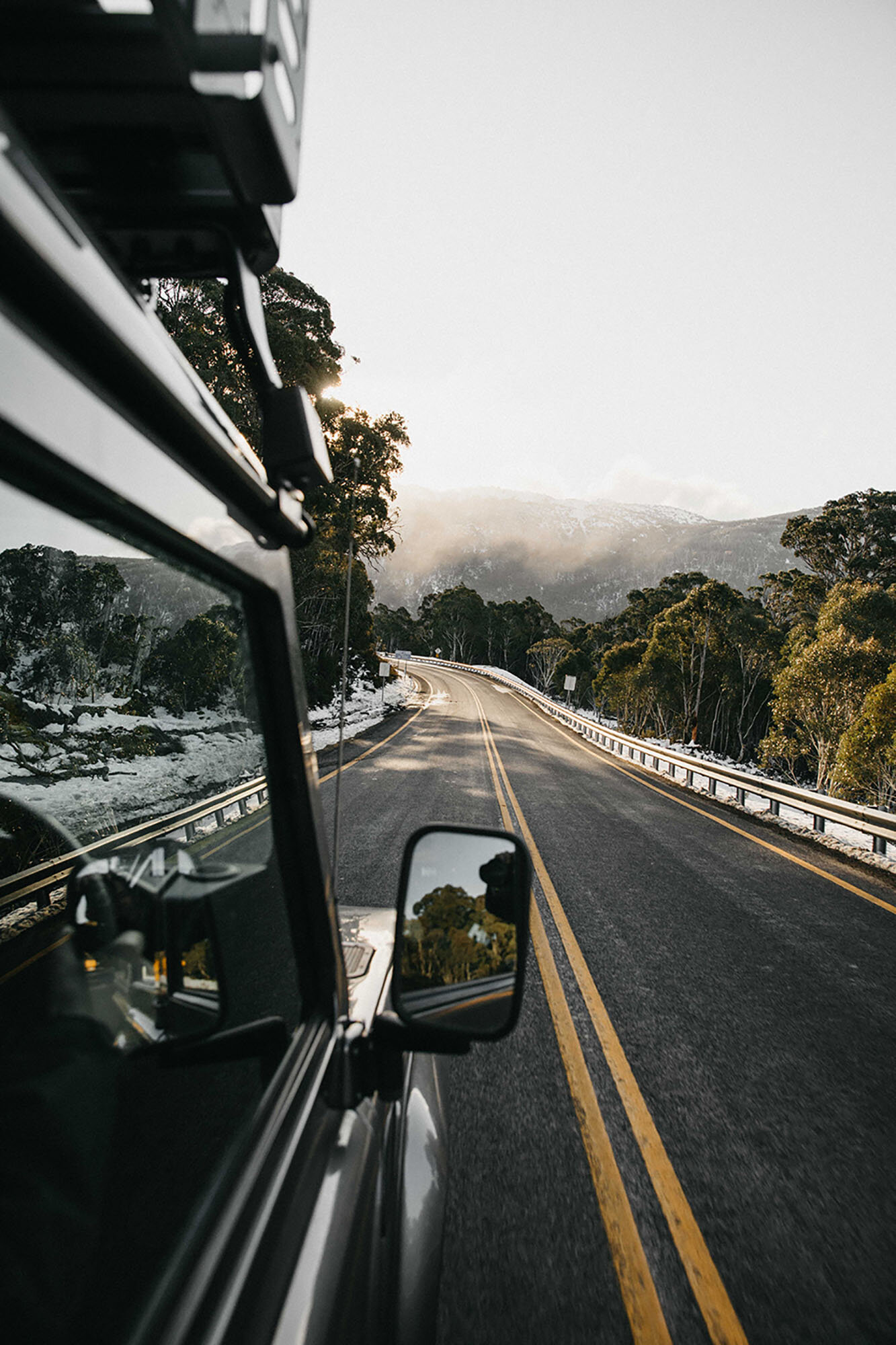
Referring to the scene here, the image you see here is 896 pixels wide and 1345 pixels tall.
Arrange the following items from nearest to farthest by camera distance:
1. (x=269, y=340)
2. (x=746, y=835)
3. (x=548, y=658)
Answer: (x=746, y=835) < (x=269, y=340) < (x=548, y=658)

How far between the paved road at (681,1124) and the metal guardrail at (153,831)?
5.82ft

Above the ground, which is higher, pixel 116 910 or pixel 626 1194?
pixel 116 910

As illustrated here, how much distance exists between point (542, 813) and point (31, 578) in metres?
9.58

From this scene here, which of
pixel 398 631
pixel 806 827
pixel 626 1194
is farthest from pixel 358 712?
pixel 398 631

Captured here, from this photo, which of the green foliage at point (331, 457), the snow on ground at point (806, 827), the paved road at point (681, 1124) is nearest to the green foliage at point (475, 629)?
the green foliage at point (331, 457)

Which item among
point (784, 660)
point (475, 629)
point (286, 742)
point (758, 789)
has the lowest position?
point (758, 789)

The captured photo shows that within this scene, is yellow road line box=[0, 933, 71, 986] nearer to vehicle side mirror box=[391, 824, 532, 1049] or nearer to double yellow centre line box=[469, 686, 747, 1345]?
vehicle side mirror box=[391, 824, 532, 1049]

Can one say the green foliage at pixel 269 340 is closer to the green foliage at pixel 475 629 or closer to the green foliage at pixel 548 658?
the green foliage at pixel 548 658

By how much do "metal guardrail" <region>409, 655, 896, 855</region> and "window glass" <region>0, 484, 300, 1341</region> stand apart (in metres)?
9.22

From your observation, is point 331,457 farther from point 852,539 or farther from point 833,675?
point 852,539

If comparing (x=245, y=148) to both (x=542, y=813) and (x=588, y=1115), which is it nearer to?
(x=588, y=1115)

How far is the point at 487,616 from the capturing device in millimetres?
99000

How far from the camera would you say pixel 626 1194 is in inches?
99.6

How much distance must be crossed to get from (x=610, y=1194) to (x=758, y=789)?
34.7 ft
